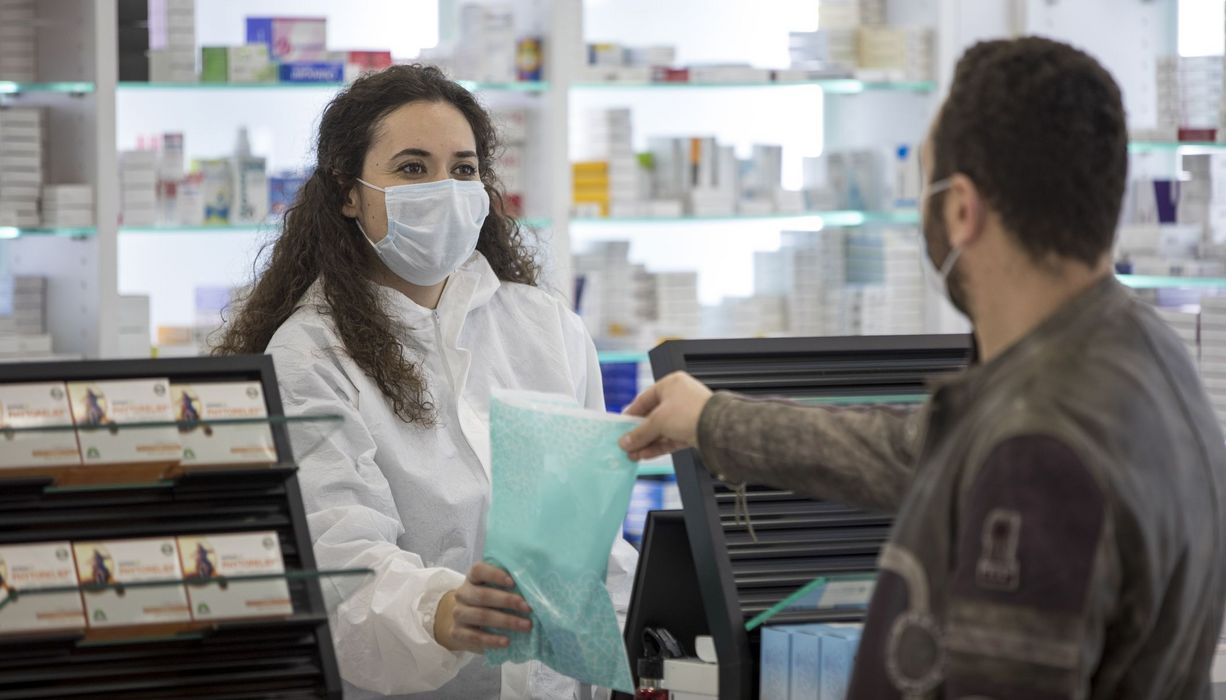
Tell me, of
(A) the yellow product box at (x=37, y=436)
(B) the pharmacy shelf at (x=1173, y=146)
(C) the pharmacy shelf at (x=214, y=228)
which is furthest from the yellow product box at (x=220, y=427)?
(B) the pharmacy shelf at (x=1173, y=146)

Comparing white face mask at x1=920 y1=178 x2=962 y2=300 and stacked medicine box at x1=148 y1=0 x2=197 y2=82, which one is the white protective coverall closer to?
white face mask at x1=920 y1=178 x2=962 y2=300

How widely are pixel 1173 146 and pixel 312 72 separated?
9.41ft

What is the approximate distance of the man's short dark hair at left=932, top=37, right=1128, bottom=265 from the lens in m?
1.15

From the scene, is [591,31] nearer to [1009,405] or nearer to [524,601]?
[524,601]

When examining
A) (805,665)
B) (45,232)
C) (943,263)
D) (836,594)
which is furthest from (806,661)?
(45,232)

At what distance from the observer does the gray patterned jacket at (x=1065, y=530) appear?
1.02 metres

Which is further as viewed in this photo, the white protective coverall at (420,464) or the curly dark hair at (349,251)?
the curly dark hair at (349,251)

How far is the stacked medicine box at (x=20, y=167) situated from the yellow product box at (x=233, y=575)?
3.46 metres

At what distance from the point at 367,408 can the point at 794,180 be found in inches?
145

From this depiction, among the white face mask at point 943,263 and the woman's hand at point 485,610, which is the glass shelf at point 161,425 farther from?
the white face mask at point 943,263

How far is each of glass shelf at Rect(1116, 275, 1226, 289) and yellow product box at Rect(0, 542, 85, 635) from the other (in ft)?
13.1

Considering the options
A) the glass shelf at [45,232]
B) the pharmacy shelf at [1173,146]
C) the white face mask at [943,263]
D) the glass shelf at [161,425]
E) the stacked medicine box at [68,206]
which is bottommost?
the glass shelf at [161,425]

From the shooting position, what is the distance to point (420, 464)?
2354 millimetres

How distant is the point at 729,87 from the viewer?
5.71 meters
